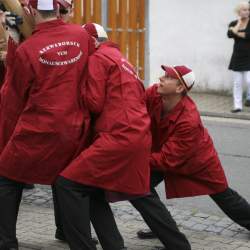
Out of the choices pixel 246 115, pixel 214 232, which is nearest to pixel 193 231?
pixel 214 232

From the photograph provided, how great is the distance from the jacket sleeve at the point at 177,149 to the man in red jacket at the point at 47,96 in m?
0.70

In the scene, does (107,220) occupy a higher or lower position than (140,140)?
lower

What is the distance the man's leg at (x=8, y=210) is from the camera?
16.1ft

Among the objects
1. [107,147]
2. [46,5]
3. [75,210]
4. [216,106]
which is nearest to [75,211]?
[75,210]

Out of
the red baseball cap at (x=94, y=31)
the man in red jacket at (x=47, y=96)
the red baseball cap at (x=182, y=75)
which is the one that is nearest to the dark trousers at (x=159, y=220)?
the man in red jacket at (x=47, y=96)

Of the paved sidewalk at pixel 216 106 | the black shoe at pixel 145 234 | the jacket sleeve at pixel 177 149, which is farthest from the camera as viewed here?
the paved sidewalk at pixel 216 106

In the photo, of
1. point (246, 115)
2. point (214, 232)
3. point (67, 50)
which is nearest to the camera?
point (67, 50)

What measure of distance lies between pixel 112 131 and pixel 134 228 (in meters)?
1.53

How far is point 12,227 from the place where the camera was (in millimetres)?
4988

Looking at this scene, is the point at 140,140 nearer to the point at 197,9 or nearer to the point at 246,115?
the point at 246,115

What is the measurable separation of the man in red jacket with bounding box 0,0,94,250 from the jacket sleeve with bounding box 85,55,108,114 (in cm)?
7

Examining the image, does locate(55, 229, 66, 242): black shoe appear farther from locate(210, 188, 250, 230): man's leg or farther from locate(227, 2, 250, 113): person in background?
locate(227, 2, 250, 113): person in background

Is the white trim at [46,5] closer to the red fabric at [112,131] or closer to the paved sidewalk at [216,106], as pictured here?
the red fabric at [112,131]

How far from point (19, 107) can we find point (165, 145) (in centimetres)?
106
